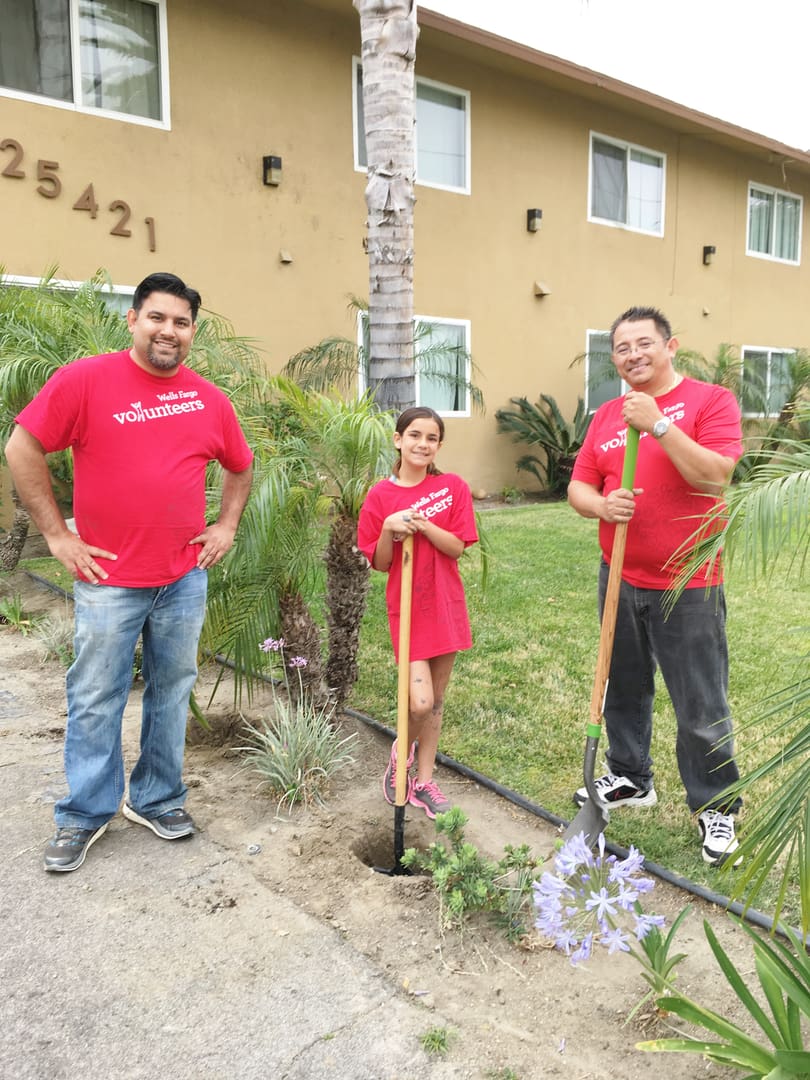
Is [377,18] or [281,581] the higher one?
[377,18]

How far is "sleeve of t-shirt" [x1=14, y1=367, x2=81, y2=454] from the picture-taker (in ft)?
9.54

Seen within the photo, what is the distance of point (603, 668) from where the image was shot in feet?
10.1

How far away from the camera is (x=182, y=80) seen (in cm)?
884

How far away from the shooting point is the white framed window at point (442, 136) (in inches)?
430

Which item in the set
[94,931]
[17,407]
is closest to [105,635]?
[94,931]

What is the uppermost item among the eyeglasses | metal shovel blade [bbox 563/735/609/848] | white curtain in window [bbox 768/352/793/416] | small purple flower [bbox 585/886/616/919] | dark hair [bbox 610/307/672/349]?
white curtain in window [bbox 768/352/793/416]

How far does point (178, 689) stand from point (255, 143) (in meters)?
7.89

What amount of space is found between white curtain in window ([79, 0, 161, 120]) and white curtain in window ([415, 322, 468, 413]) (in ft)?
13.5

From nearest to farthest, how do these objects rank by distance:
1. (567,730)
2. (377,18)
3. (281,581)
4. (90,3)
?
(281,581) < (567,730) < (377,18) < (90,3)

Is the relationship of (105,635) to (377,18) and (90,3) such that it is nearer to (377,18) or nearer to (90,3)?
(377,18)

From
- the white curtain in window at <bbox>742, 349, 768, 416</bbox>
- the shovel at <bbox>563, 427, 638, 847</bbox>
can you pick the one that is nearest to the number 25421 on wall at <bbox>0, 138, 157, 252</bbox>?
the shovel at <bbox>563, 427, 638, 847</bbox>

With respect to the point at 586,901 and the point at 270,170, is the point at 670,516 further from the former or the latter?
the point at 270,170

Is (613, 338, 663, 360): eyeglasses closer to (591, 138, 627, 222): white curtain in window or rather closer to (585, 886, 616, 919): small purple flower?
(585, 886, 616, 919): small purple flower

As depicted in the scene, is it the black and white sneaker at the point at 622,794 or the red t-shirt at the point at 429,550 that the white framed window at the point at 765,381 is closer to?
the black and white sneaker at the point at 622,794
